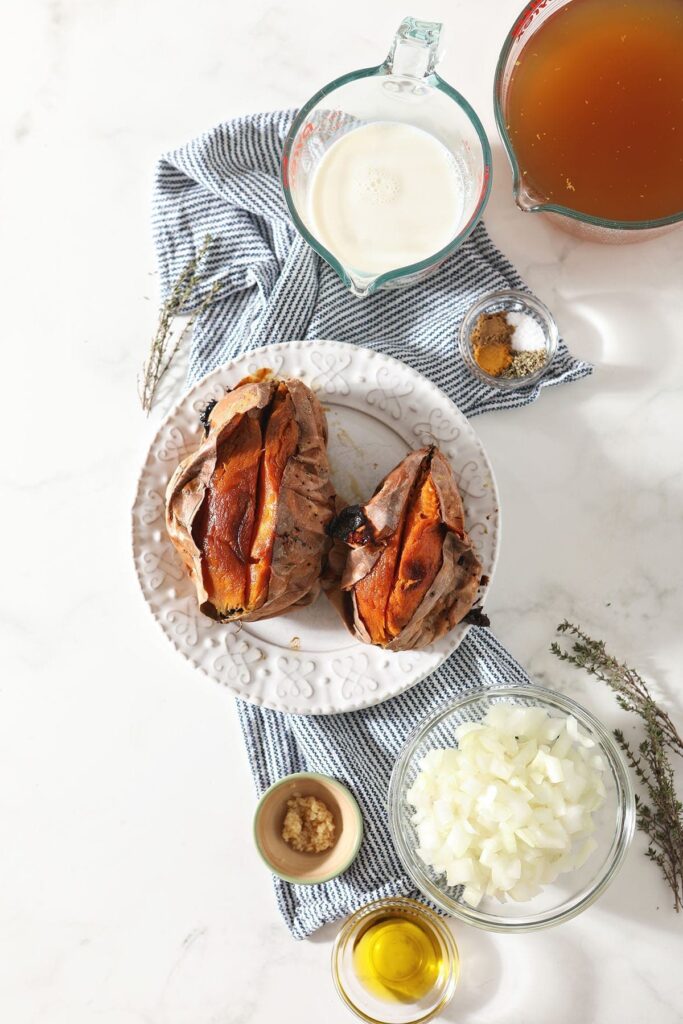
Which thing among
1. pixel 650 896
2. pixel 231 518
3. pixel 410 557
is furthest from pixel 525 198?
pixel 650 896

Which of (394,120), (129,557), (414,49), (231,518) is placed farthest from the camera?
(129,557)

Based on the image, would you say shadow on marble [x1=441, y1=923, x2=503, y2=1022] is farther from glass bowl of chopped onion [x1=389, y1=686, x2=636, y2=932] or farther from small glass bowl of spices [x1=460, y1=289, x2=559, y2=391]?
small glass bowl of spices [x1=460, y1=289, x2=559, y2=391]

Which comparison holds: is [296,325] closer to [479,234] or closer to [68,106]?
[479,234]

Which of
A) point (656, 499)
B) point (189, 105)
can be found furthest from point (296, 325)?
point (656, 499)

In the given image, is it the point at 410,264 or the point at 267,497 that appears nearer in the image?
the point at 267,497

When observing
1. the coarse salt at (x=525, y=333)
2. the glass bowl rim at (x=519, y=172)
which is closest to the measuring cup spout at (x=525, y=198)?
the glass bowl rim at (x=519, y=172)

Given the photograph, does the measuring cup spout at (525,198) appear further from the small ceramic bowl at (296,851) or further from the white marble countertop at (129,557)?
the small ceramic bowl at (296,851)

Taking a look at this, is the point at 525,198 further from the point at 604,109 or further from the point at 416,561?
the point at 416,561
